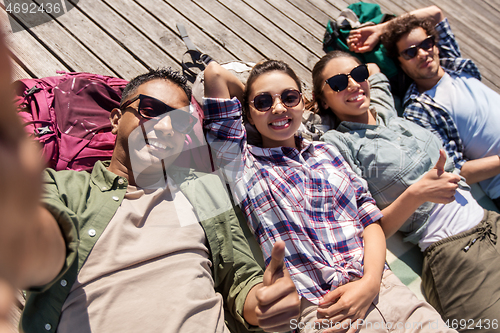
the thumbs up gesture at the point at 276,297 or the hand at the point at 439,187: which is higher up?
the hand at the point at 439,187

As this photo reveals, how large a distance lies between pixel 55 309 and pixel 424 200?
204 cm

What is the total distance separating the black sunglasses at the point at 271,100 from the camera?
185cm

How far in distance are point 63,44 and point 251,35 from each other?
158 cm

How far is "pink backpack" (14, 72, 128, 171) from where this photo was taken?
5.77 feet

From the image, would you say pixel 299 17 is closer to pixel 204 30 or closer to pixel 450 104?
pixel 204 30

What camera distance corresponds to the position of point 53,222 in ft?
2.83

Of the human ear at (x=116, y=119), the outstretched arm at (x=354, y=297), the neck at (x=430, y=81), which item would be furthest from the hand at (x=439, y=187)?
the human ear at (x=116, y=119)

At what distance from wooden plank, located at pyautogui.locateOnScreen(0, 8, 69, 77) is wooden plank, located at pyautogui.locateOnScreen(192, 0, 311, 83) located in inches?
54.0

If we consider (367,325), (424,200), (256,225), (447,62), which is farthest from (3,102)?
(447,62)

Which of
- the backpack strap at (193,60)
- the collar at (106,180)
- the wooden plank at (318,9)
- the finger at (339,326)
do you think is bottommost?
the finger at (339,326)

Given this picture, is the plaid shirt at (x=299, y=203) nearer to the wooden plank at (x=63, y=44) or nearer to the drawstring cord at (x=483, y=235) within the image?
the drawstring cord at (x=483, y=235)

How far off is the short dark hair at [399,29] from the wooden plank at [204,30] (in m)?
1.13

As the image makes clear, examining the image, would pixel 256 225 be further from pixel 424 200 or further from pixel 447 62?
pixel 447 62

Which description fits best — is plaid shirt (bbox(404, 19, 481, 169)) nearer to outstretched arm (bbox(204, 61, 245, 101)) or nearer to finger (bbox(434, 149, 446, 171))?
finger (bbox(434, 149, 446, 171))
